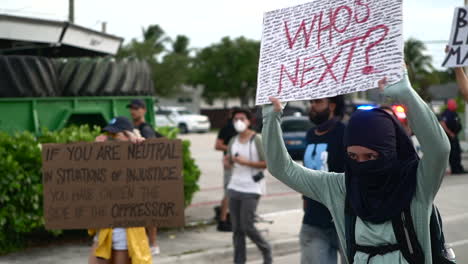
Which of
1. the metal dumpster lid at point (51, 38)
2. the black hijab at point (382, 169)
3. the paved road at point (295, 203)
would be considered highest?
the metal dumpster lid at point (51, 38)

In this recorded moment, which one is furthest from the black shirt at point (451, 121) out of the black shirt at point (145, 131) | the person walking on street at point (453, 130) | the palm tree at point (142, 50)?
the palm tree at point (142, 50)

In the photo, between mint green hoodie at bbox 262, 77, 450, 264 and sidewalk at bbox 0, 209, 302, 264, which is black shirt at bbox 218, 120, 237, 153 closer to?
sidewalk at bbox 0, 209, 302, 264

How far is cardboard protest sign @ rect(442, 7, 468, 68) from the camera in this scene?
5.00 m

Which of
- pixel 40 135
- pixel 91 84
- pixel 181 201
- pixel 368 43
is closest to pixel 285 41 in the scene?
pixel 368 43

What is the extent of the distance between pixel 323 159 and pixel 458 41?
1.40m

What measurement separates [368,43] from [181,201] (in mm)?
2927

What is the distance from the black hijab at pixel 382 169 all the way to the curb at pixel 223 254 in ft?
16.9

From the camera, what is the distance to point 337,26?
2885 millimetres

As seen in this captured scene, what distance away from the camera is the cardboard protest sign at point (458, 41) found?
500 centimetres

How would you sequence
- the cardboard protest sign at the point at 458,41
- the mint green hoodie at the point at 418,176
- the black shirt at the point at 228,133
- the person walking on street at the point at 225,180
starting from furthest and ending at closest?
the black shirt at the point at 228,133, the person walking on street at the point at 225,180, the cardboard protest sign at the point at 458,41, the mint green hoodie at the point at 418,176

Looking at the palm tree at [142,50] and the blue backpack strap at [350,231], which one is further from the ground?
the palm tree at [142,50]

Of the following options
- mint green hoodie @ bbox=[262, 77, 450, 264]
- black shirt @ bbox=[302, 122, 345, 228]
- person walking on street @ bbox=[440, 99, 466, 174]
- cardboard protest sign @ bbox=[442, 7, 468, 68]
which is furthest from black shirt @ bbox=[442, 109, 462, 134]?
mint green hoodie @ bbox=[262, 77, 450, 264]

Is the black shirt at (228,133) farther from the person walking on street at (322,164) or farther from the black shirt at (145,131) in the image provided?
the person walking on street at (322,164)

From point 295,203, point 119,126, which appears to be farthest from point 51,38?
point 295,203
